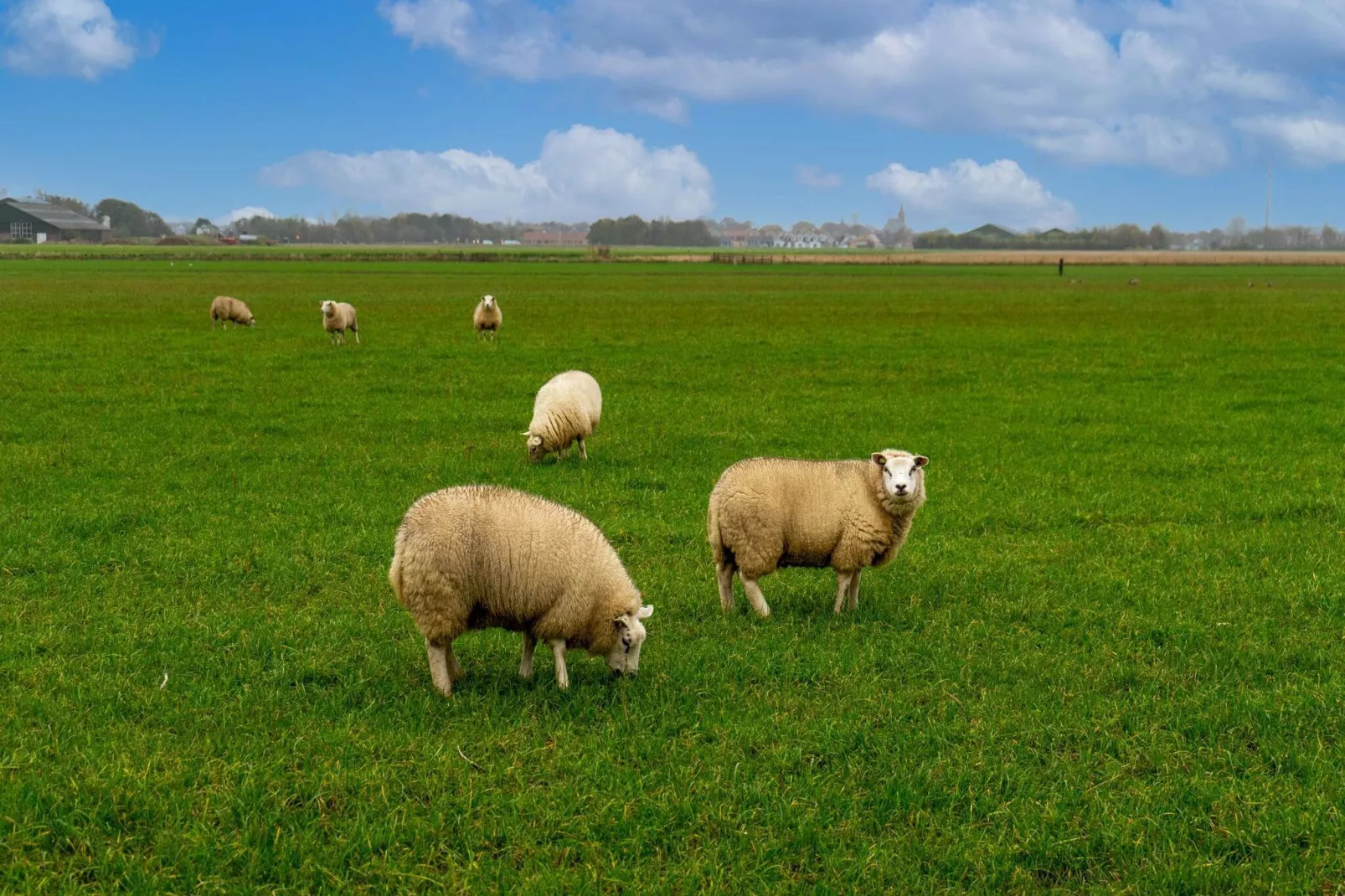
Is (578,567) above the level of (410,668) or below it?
above

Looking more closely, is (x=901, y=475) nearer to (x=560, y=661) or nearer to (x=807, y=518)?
(x=807, y=518)

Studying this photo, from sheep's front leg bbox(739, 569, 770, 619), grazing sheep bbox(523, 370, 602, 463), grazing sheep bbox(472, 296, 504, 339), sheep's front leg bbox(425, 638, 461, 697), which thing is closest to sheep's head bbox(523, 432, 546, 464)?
grazing sheep bbox(523, 370, 602, 463)

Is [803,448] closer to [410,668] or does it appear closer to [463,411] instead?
[463,411]

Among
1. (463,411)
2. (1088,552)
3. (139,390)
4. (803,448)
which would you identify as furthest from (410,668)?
(139,390)

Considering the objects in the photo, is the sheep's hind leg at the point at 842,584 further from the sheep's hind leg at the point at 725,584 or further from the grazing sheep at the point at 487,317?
the grazing sheep at the point at 487,317

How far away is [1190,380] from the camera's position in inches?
979

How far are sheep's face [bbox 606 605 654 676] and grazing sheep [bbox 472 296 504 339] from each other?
2585 cm

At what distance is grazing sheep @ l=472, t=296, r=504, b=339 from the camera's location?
32.7 m

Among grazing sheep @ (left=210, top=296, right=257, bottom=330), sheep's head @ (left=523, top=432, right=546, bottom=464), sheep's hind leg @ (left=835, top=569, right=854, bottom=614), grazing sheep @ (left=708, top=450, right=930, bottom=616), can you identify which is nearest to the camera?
grazing sheep @ (left=708, top=450, right=930, bottom=616)

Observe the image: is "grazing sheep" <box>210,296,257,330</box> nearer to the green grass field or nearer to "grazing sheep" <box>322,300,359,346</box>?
"grazing sheep" <box>322,300,359,346</box>

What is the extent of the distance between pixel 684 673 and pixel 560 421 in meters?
8.53

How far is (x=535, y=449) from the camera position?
1556 cm

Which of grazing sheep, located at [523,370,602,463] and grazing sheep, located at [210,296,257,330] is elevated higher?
grazing sheep, located at [210,296,257,330]

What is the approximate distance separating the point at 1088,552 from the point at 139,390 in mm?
18368
